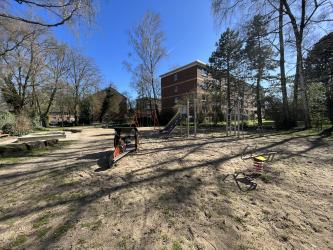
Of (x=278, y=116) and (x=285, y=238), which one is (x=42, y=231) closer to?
(x=285, y=238)

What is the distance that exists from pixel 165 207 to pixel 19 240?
1.95 meters

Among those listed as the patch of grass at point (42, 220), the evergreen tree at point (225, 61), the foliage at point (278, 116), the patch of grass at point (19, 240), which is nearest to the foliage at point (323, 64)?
the foliage at point (278, 116)

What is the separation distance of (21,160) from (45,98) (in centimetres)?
2561

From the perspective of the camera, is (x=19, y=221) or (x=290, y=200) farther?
(x=290, y=200)

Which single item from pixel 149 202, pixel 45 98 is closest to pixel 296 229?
pixel 149 202

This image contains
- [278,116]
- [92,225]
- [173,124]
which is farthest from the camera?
[278,116]

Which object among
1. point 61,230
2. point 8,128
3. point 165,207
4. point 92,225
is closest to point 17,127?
point 8,128

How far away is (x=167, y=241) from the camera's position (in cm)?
244

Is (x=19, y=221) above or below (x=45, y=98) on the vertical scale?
below

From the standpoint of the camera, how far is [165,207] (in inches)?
129

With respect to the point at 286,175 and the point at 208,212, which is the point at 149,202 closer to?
the point at 208,212

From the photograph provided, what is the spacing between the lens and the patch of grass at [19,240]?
2434 millimetres

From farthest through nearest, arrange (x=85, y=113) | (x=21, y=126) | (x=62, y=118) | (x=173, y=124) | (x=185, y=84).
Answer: (x=85, y=113), (x=62, y=118), (x=185, y=84), (x=21, y=126), (x=173, y=124)

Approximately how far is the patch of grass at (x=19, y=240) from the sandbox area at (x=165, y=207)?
21mm
